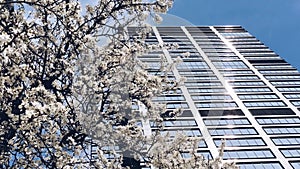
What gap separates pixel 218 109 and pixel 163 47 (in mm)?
2892

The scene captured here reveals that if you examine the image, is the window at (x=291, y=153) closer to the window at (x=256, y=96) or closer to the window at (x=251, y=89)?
the window at (x=256, y=96)

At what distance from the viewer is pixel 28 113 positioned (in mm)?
7539

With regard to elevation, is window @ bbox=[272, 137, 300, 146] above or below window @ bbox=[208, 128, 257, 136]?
below

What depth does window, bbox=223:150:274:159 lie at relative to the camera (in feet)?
208

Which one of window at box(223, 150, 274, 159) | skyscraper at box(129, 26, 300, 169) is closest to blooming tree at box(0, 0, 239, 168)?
skyscraper at box(129, 26, 300, 169)

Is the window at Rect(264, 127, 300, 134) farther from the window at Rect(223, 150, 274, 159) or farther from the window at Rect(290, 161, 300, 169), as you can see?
the window at Rect(290, 161, 300, 169)

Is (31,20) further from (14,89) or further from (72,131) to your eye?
(72,131)

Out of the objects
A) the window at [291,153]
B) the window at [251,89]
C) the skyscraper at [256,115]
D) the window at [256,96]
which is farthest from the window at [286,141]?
the window at [251,89]

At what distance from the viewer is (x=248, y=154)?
64.1m

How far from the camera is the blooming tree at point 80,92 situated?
8.53 meters

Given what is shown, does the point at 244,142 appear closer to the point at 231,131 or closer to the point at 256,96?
the point at 231,131

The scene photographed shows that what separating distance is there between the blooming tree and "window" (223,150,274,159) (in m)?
54.1

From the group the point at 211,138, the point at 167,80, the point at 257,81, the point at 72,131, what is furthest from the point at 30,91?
the point at 257,81

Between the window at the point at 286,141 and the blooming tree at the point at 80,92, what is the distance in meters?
59.1
